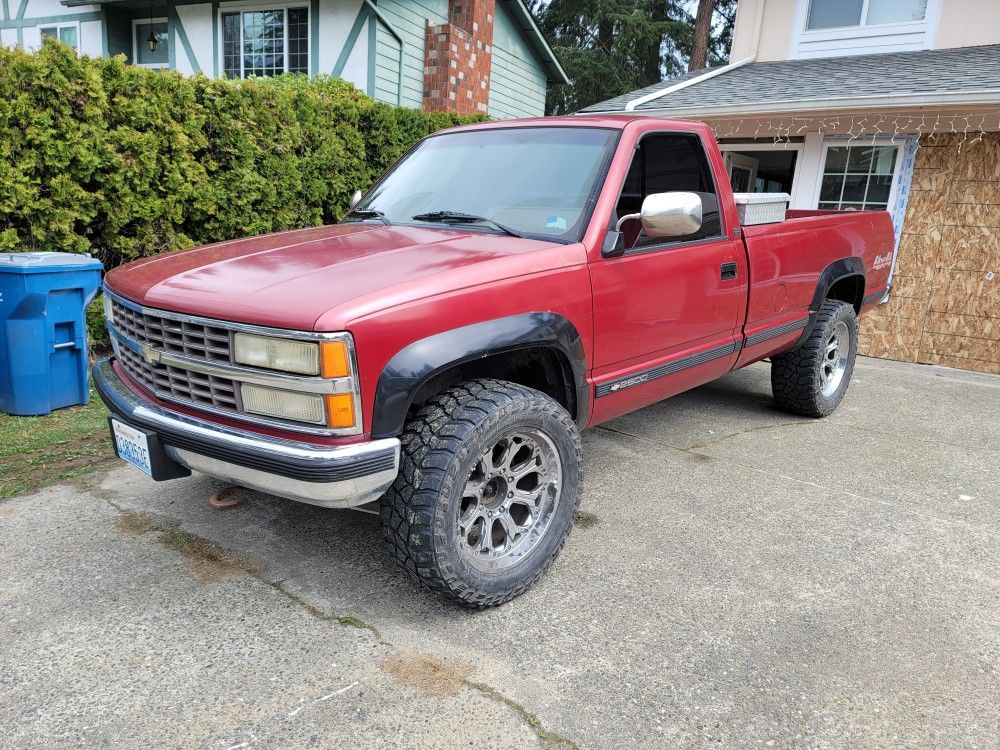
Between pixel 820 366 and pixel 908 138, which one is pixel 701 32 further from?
pixel 820 366

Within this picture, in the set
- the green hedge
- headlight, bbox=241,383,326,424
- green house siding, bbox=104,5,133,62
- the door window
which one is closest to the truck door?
the door window

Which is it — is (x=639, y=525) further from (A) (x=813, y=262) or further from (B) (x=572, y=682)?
(A) (x=813, y=262)

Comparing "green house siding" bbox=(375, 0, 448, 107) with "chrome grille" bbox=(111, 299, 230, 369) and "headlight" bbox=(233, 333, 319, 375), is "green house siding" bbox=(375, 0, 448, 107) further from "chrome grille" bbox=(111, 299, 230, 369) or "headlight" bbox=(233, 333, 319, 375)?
"headlight" bbox=(233, 333, 319, 375)

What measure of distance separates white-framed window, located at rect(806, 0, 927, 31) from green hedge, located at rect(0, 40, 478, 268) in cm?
616

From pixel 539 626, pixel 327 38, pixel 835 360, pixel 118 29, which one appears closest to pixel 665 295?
pixel 539 626

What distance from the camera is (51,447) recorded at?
434cm

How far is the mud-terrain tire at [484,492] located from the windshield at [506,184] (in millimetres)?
877

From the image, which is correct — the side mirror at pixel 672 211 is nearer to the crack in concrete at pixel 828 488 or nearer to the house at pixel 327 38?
the crack in concrete at pixel 828 488

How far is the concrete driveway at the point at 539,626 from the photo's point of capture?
7.39ft

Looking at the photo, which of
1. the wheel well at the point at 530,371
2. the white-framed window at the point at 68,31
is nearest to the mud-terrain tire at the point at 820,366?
the wheel well at the point at 530,371

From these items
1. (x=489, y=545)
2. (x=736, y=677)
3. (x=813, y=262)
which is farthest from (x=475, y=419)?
(x=813, y=262)

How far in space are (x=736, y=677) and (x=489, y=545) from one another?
3.28 ft

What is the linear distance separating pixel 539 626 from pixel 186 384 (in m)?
1.60

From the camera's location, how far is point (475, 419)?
8.59 feet
